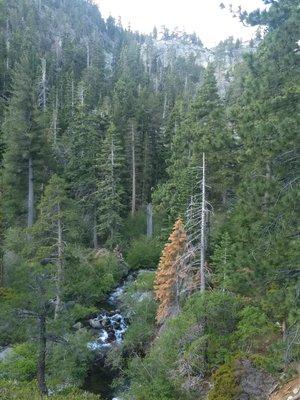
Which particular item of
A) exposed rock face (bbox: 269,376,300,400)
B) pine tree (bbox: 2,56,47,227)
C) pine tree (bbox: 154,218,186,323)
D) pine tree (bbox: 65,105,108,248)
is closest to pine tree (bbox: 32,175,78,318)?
pine tree (bbox: 154,218,186,323)

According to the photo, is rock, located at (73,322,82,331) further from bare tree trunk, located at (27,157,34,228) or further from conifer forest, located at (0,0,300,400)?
bare tree trunk, located at (27,157,34,228)

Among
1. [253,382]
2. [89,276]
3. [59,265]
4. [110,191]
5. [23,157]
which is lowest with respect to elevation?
[253,382]

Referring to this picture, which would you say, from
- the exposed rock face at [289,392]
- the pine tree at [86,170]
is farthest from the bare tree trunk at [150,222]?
the exposed rock face at [289,392]

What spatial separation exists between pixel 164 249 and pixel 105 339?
6482 mm

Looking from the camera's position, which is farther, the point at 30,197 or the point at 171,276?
the point at 30,197

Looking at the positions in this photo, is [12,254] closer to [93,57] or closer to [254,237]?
[254,237]

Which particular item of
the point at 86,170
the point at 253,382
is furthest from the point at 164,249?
the point at 86,170

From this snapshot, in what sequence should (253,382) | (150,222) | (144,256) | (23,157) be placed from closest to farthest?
(253,382), (23,157), (144,256), (150,222)

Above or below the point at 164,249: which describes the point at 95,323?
below

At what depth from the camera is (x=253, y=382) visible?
613 inches

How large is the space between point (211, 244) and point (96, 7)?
148 meters

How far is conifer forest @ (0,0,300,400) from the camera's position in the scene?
1280 centimetres

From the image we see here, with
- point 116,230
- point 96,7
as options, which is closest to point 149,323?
point 116,230

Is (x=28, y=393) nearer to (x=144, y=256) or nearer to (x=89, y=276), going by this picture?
(x=89, y=276)
